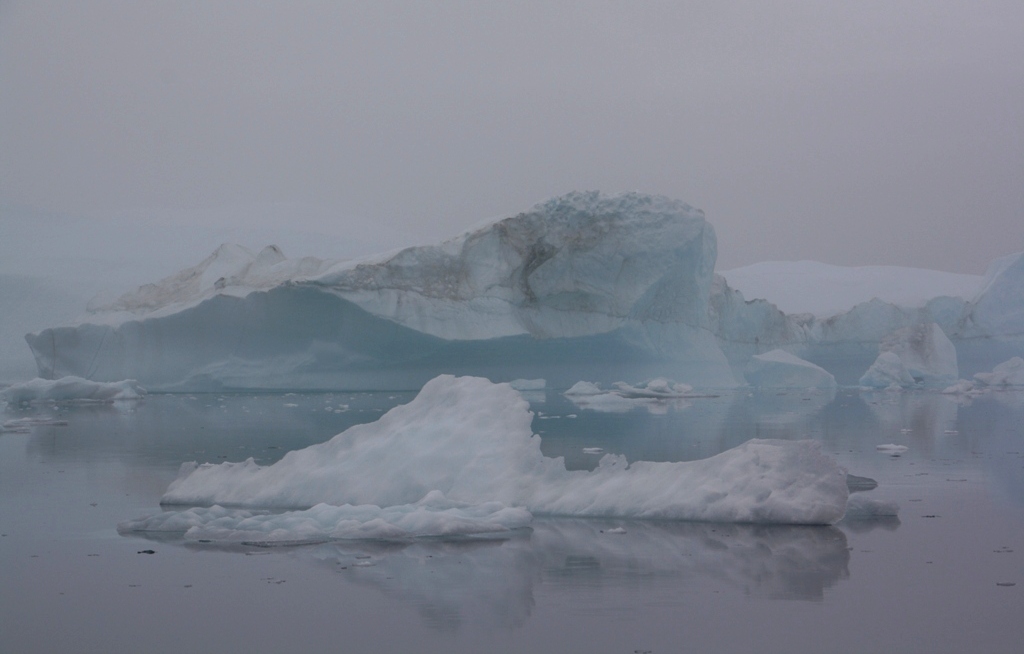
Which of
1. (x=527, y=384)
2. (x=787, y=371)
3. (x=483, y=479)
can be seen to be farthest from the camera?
(x=787, y=371)

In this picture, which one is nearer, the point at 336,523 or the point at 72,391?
the point at 336,523

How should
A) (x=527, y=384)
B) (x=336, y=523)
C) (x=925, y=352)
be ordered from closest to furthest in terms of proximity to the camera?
1. (x=336, y=523)
2. (x=527, y=384)
3. (x=925, y=352)

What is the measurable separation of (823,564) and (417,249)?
1403 centimetres

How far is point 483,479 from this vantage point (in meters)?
4.88

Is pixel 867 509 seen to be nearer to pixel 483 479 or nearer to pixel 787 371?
pixel 483 479

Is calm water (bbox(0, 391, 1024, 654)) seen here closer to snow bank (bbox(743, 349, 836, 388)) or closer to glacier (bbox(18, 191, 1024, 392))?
glacier (bbox(18, 191, 1024, 392))

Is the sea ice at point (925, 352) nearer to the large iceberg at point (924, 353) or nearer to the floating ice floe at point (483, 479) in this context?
the large iceberg at point (924, 353)

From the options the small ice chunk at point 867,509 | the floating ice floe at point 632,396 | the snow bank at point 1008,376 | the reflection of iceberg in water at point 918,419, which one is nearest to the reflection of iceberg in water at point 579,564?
the small ice chunk at point 867,509

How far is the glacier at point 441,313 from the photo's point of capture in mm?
16938

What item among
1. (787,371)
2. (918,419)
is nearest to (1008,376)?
(787,371)

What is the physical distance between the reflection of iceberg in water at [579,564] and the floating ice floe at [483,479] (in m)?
0.14

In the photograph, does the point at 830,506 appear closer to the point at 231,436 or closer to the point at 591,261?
the point at 231,436

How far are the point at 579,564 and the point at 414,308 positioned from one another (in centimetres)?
1342

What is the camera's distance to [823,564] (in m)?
3.49
